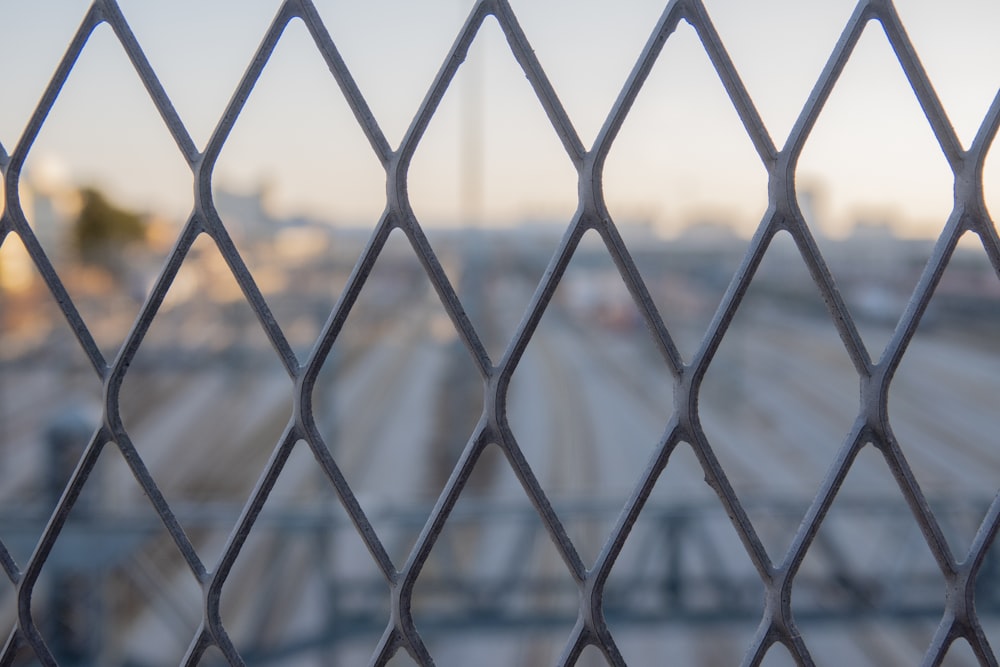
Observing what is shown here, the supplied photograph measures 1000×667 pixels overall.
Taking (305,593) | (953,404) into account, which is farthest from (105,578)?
(953,404)

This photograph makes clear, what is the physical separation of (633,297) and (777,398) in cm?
975

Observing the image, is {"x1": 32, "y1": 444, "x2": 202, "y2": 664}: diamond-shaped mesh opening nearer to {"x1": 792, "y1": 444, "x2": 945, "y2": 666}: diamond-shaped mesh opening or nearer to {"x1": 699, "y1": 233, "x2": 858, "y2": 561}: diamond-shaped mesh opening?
{"x1": 792, "y1": 444, "x2": 945, "y2": 666}: diamond-shaped mesh opening

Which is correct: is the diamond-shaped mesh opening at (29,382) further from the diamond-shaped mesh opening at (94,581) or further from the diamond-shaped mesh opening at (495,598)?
the diamond-shaped mesh opening at (495,598)

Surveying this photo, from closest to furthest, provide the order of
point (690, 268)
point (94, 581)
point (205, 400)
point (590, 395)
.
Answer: point (94, 581), point (690, 268), point (590, 395), point (205, 400)

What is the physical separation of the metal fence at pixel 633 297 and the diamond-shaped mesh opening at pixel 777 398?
18.3ft

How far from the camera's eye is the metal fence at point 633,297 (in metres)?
0.65

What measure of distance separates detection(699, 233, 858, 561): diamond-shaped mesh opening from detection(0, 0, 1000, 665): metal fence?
220 inches

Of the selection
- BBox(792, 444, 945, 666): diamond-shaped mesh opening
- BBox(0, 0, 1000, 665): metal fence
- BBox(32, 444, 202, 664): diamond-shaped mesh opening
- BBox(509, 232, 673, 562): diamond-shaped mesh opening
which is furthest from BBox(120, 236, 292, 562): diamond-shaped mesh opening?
BBox(0, 0, 1000, 665): metal fence

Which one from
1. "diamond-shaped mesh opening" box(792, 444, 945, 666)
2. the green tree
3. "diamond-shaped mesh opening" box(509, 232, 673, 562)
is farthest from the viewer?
the green tree

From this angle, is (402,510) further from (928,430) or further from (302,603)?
(928,430)

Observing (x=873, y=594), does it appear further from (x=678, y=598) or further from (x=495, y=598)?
(x=495, y=598)

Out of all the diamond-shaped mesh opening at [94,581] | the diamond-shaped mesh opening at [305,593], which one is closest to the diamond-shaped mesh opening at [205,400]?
the diamond-shaped mesh opening at [305,593]

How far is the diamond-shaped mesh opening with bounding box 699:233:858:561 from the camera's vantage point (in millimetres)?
7297

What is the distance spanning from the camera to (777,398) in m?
9.89
